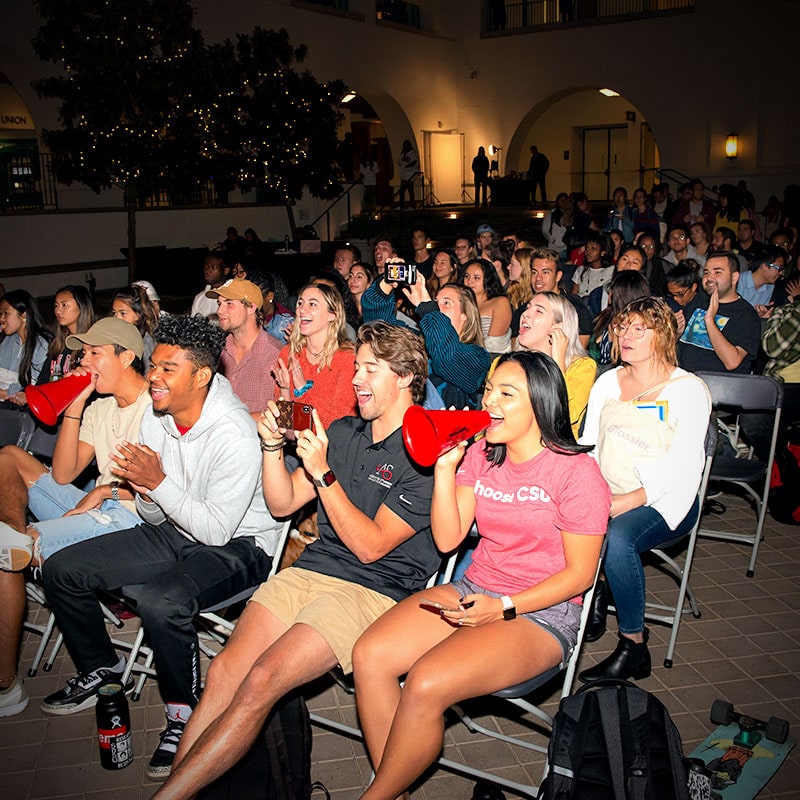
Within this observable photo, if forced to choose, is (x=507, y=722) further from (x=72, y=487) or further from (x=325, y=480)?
(x=72, y=487)

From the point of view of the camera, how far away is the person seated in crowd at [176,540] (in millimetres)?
3086

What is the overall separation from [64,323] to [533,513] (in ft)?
12.1

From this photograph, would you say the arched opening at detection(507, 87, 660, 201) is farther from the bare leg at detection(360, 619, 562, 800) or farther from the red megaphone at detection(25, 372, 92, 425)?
the bare leg at detection(360, 619, 562, 800)

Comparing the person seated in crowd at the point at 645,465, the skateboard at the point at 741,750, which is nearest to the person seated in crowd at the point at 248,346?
the person seated in crowd at the point at 645,465

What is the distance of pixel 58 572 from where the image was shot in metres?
3.30

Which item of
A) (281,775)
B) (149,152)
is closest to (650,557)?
(281,775)

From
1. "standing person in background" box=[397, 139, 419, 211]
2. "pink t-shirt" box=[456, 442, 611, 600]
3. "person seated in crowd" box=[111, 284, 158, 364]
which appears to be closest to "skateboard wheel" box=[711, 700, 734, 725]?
"pink t-shirt" box=[456, 442, 611, 600]

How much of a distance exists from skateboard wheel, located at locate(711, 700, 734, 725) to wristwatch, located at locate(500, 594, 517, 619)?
103 cm

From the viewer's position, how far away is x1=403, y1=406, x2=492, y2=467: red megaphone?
2.57 meters

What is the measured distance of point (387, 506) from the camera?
2930 mm

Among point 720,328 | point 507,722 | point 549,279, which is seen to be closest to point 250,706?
point 507,722

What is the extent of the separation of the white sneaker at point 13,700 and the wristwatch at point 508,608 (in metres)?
2.14

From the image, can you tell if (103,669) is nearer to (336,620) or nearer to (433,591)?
(336,620)

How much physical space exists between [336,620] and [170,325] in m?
1.34
